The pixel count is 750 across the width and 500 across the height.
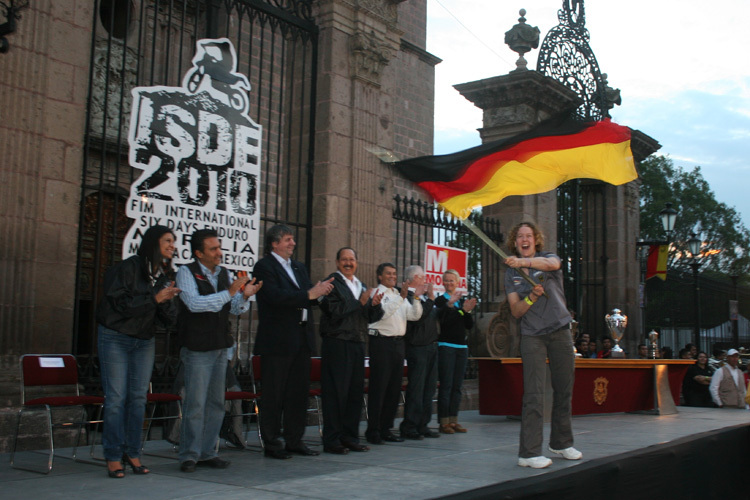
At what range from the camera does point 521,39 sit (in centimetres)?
1386

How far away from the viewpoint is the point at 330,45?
984 centimetres

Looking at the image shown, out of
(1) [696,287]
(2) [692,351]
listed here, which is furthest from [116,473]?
(1) [696,287]

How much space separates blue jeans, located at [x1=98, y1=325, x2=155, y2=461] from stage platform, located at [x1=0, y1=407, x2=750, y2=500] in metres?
0.26

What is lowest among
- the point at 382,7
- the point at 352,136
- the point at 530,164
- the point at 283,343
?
the point at 283,343

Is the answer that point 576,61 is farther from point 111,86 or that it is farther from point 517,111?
point 111,86

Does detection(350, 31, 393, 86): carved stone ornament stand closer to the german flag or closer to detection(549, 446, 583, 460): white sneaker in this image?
the german flag

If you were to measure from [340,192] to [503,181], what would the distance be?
8.33 ft

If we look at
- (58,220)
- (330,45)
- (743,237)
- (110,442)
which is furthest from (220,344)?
(743,237)

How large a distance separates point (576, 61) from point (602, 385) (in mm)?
7683

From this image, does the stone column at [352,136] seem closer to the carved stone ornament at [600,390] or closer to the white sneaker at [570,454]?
the carved stone ornament at [600,390]

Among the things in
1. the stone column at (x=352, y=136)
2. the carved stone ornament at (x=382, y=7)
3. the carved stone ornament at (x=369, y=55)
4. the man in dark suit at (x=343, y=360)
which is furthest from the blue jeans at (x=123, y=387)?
the carved stone ornament at (x=382, y=7)

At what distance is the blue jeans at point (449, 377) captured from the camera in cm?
828

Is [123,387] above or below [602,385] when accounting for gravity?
above

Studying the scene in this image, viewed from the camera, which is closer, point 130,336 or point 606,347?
point 130,336
